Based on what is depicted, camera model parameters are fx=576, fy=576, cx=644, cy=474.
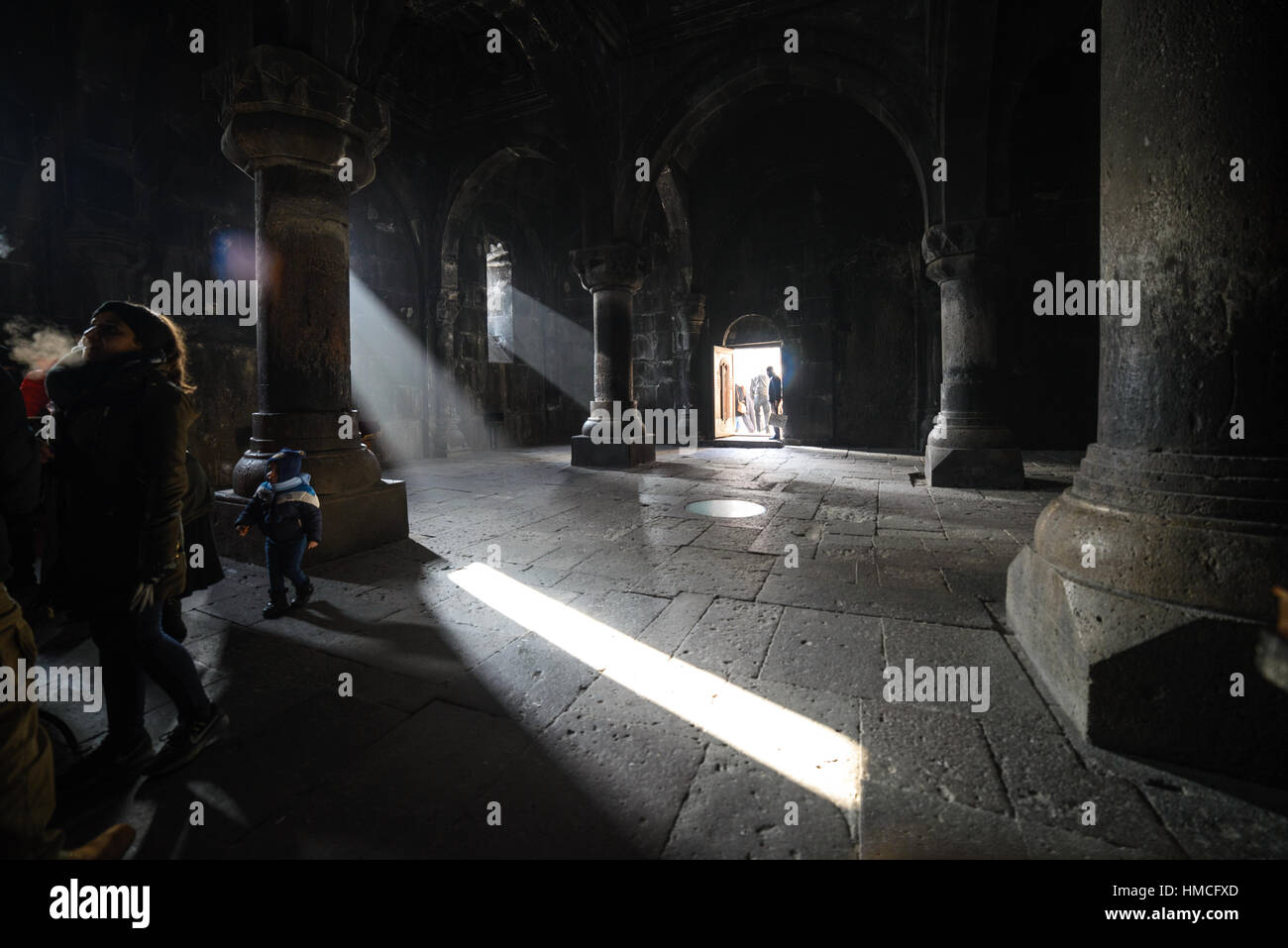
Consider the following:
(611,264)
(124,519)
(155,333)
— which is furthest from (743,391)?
(124,519)

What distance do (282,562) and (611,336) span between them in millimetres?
6525

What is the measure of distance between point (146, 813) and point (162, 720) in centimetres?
57

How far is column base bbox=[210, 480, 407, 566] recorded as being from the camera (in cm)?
371

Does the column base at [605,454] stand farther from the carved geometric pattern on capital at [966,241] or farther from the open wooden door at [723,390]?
the open wooden door at [723,390]

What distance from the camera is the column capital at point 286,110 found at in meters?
3.63

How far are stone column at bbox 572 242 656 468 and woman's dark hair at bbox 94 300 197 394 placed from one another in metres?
6.49

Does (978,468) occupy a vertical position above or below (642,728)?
above

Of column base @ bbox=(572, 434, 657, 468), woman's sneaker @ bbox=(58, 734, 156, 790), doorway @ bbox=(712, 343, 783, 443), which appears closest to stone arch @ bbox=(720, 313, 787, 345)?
doorway @ bbox=(712, 343, 783, 443)

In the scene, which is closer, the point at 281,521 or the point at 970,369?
the point at 281,521

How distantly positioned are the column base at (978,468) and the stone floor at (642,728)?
116 inches

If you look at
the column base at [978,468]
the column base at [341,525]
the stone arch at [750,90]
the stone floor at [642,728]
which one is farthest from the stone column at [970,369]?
the column base at [341,525]

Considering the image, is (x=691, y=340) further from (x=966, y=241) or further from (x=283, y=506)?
(x=283, y=506)

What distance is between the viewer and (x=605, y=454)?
8508 mm

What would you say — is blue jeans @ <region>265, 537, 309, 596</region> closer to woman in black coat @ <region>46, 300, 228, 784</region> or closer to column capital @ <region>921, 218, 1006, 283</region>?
woman in black coat @ <region>46, 300, 228, 784</region>
